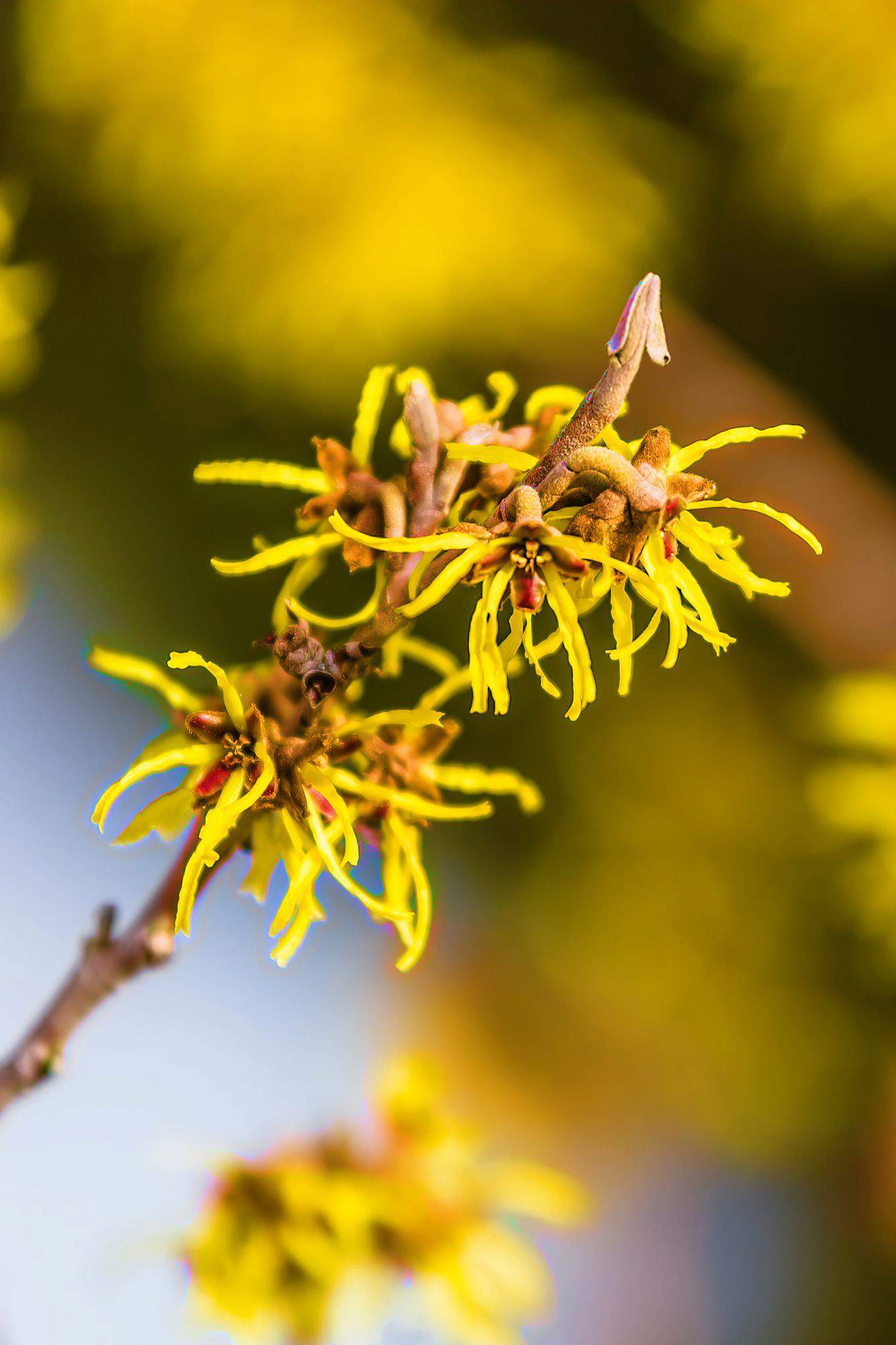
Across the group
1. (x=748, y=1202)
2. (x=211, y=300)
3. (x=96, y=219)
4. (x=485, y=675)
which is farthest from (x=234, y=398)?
(x=748, y=1202)

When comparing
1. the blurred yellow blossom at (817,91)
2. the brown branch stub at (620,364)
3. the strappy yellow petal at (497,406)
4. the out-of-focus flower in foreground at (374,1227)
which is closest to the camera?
the brown branch stub at (620,364)

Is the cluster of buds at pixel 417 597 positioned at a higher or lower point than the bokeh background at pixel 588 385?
lower

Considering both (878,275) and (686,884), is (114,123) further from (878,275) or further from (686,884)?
(686,884)

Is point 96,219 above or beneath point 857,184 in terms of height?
beneath

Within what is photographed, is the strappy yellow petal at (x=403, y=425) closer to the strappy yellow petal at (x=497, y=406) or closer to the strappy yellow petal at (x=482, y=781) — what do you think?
the strappy yellow petal at (x=497, y=406)

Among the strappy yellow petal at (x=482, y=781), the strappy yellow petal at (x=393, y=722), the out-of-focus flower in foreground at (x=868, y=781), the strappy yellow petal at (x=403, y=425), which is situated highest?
the out-of-focus flower in foreground at (x=868, y=781)

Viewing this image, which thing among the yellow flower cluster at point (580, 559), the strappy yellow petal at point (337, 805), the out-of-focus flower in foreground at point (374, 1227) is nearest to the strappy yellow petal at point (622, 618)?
the yellow flower cluster at point (580, 559)

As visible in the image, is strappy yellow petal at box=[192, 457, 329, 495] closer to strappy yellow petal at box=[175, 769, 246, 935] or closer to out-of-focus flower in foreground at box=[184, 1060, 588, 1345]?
strappy yellow petal at box=[175, 769, 246, 935]
